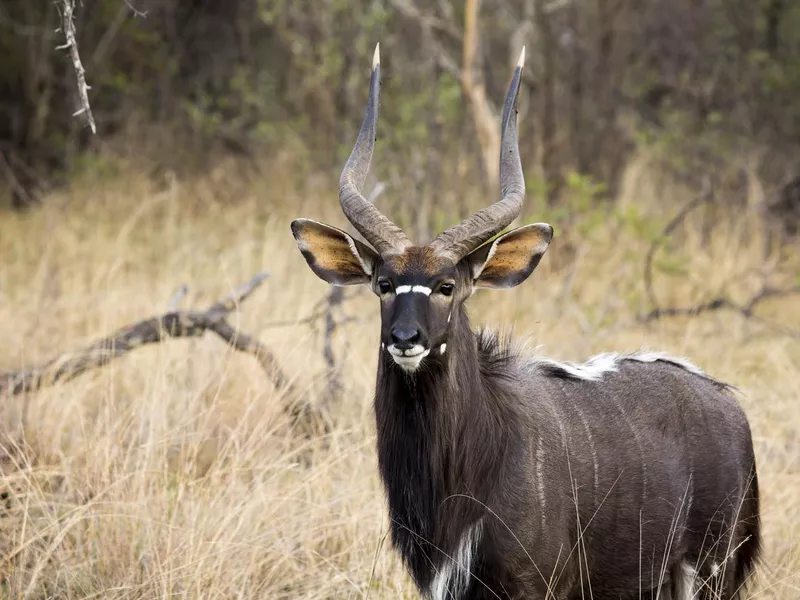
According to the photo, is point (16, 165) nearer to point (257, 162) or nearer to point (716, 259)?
point (257, 162)

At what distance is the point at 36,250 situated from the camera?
33.9 ft

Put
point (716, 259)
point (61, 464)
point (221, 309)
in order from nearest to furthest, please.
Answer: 1. point (61, 464)
2. point (221, 309)
3. point (716, 259)

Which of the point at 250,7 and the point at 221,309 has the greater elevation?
the point at 250,7

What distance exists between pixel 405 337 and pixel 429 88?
325 inches

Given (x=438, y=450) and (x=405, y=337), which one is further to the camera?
(x=438, y=450)

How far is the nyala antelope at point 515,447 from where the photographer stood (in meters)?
3.69

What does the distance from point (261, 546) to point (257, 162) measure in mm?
10408

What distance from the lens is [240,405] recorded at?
595cm

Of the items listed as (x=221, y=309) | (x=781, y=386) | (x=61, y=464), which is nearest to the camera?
(x=61, y=464)

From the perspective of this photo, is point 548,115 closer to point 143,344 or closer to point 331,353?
point 331,353

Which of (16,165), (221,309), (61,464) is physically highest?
(16,165)

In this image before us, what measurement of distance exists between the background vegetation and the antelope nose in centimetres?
117

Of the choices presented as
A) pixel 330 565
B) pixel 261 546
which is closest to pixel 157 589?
pixel 261 546

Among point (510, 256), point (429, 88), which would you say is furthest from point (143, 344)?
point (429, 88)
